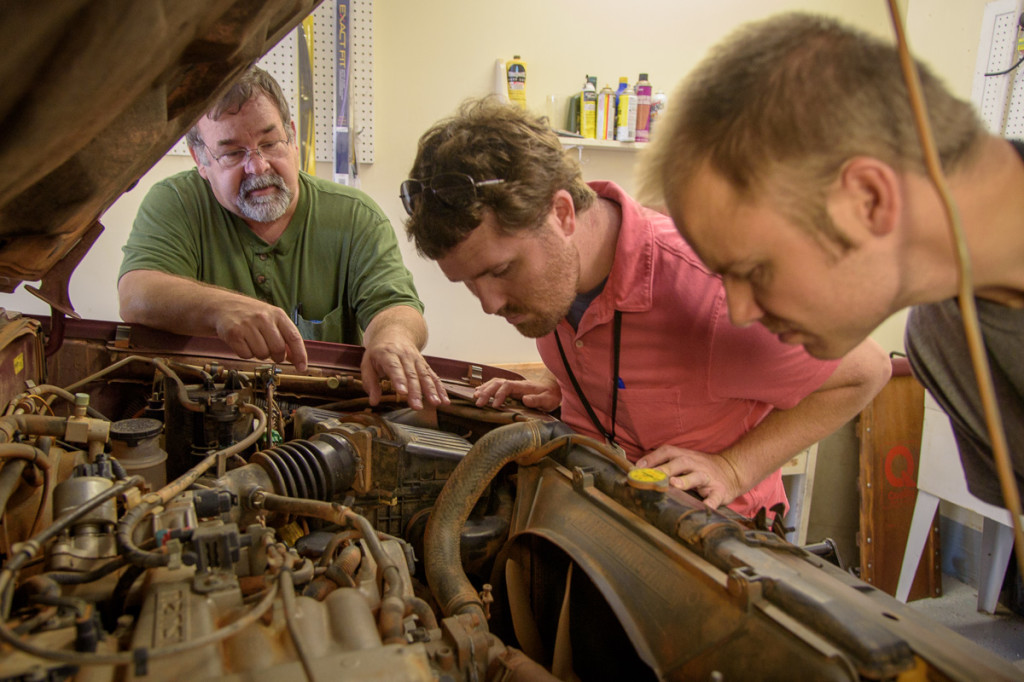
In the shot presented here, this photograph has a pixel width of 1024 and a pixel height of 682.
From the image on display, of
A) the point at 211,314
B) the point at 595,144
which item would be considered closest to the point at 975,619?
the point at 595,144

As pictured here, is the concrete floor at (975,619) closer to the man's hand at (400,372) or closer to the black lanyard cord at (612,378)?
the black lanyard cord at (612,378)

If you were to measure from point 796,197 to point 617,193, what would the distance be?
1060mm

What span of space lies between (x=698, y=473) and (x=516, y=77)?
10.0 feet

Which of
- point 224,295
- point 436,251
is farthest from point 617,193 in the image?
point 224,295

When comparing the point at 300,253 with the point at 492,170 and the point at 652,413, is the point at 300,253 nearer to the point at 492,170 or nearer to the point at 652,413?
the point at 492,170

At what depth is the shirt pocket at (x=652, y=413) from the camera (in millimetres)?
1624

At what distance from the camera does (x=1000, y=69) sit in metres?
3.78

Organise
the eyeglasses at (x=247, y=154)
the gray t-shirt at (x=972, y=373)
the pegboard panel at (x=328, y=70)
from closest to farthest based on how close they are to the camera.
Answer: the gray t-shirt at (x=972, y=373) < the eyeglasses at (x=247, y=154) < the pegboard panel at (x=328, y=70)

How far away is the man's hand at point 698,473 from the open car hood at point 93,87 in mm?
1075

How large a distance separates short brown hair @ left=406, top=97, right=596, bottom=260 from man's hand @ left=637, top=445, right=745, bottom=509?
0.62 meters

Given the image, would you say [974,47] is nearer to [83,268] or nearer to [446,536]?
[446,536]

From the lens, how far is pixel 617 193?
173cm

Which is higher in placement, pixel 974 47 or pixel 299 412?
pixel 974 47

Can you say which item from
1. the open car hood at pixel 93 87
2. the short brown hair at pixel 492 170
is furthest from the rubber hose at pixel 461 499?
the open car hood at pixel 93 87
